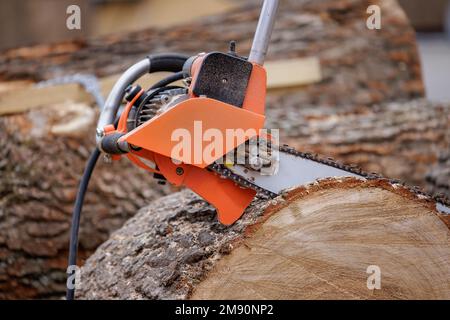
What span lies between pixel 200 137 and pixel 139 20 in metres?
4.94

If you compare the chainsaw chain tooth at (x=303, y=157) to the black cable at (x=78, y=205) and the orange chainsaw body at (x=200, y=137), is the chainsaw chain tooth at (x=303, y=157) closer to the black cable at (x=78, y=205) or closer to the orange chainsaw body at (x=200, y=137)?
the orange chainsaw body at (x=200, y=137)

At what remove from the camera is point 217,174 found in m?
1.95

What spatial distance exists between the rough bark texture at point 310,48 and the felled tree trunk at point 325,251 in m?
2.13

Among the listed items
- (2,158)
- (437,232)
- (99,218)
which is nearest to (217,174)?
(437,232)

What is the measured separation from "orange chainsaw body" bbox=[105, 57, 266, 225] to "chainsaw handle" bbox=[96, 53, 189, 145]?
0.06 meters

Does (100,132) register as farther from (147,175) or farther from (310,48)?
(310,48)

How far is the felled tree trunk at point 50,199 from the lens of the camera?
3256mm

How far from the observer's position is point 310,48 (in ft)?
13.7

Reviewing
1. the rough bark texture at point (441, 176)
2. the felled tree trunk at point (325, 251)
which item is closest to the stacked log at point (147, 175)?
the rough bark texture at point (441, 176)

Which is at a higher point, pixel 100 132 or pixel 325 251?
pixel 100 132

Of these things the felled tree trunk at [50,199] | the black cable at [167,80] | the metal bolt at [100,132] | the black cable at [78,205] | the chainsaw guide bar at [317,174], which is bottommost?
the felled tree trunk at [50,199]

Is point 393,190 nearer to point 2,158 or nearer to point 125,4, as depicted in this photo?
point 2,158

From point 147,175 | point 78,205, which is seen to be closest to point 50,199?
point 147,175

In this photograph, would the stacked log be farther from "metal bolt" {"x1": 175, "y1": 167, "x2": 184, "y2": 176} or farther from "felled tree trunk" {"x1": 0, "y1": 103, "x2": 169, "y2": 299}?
"metal bolt" {"x1": 175, "y1": 167, "x2": 184, "y2": 176}
